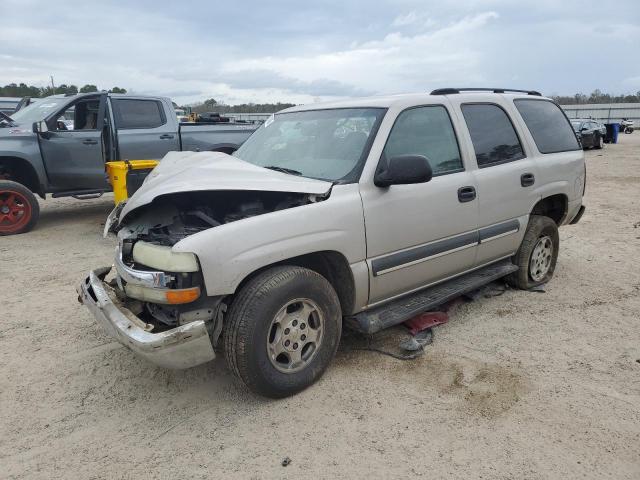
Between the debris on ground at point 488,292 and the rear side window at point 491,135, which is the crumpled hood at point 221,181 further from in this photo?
the debris on ground at point 488,292

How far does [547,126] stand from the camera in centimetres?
480

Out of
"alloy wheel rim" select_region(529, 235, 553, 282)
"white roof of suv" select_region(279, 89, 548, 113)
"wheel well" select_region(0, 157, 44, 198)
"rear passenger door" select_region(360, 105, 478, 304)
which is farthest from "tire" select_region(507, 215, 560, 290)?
"wheel well" select_region(0, 157, 44, 198)

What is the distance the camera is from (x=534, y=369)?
3.38 metres

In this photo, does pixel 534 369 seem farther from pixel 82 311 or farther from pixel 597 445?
pixel 82 311

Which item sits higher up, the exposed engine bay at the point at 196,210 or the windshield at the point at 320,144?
the windshield at the point at 320,144

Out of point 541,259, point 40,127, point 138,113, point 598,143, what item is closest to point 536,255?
point 541,259

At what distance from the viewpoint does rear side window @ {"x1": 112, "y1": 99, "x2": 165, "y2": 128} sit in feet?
26.4

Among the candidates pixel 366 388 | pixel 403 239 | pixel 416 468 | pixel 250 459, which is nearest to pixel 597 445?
pixel 416 468

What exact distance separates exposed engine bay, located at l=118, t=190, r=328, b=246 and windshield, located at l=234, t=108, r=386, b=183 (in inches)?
11.0

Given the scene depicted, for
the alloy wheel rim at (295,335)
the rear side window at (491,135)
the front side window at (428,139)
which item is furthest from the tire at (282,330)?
the rear side window at (491,135)

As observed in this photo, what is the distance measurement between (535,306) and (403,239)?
6.05ft

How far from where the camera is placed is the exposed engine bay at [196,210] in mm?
3299

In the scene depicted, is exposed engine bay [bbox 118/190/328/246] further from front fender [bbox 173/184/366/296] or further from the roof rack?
the roof rack

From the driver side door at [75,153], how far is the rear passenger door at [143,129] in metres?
0.31
